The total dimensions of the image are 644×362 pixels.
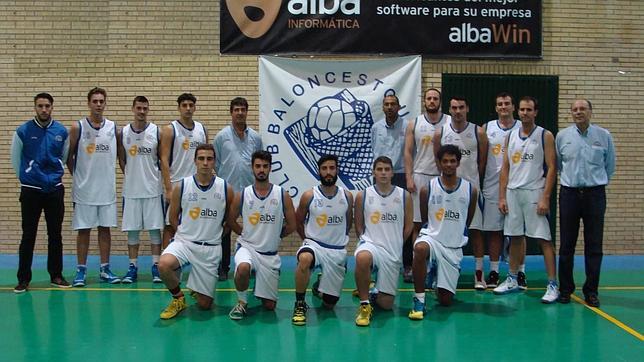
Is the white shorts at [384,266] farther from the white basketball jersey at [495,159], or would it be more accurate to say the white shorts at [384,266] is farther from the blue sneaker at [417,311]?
the white basketball jersey at [495,159]

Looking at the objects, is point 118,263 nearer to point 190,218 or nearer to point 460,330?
point 190,218

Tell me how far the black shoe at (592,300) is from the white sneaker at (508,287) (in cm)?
80

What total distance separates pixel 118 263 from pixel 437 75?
17.2ft

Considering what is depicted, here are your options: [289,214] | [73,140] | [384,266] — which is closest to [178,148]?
[73,140]

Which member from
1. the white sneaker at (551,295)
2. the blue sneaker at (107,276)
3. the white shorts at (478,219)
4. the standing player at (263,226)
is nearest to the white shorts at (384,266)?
the standing player at (263,226)

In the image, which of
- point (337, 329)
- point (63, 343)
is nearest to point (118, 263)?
point (63, 343)

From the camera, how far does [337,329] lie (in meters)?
5.65

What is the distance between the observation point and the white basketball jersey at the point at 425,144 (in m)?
7.24

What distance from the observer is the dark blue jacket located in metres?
7.15

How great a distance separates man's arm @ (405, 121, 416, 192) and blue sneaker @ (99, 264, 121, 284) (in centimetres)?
359

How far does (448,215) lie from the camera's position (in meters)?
6.33

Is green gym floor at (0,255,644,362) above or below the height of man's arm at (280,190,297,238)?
below

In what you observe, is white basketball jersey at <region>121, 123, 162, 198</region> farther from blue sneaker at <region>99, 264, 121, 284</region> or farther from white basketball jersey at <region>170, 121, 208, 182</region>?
blue sneaker at <region>99, 264, 121, 284</region>

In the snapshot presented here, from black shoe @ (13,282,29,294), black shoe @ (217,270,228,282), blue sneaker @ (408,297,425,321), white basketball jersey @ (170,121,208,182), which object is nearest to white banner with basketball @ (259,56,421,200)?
white basketball jersey @ (170,121,208,182)
